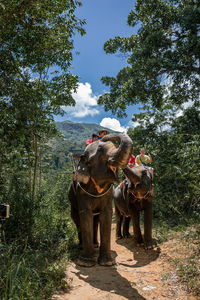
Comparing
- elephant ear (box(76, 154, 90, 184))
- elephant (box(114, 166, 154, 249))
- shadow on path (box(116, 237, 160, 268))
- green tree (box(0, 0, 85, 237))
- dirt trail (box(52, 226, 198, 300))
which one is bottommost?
shadow on path (box(116, 237, 160, 268))

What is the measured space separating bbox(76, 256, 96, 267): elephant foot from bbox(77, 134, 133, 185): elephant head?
62.5 inches

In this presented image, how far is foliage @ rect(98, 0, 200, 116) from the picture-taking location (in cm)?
991

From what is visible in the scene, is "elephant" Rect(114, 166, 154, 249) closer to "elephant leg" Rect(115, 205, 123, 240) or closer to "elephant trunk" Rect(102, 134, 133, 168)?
"elephant leg" Rect(115, 205, 123, 240)

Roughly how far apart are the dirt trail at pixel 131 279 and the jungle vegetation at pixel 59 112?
33 centimetres

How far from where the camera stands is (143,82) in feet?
36.2

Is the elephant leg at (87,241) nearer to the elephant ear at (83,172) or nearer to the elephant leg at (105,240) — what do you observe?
the elephant leg at (105,240)

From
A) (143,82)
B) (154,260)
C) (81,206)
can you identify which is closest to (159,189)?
(143,82)

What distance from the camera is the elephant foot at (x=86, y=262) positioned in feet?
15.9

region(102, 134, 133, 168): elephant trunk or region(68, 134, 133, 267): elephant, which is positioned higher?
region(102, 134, 133, 168): elephant trunk

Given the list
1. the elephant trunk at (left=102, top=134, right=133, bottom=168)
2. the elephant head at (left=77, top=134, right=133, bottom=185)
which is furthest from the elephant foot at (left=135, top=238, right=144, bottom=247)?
the elephant trunk at (left=102, top=134, right=133, bottom=168)

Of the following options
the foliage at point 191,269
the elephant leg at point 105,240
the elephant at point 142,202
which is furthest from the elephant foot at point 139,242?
the elephant leg at point 105,240

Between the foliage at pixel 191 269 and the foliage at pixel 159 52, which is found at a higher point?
the foliage at pixel 159 52

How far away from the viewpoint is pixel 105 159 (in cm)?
461

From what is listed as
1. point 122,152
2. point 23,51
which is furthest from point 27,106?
point 122,152
